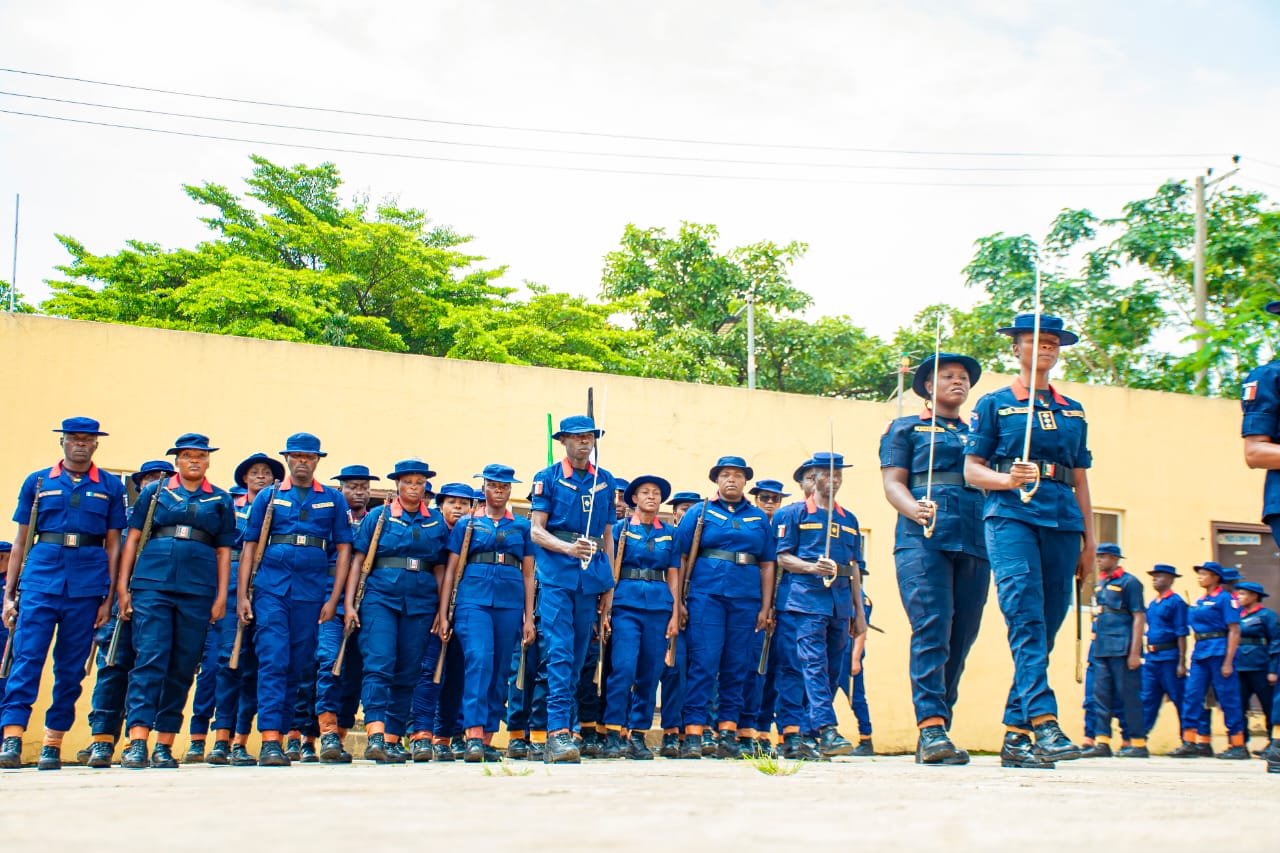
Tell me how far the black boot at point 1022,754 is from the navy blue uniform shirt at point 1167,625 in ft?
27.1

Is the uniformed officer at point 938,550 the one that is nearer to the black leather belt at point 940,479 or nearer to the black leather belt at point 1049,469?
the black leather belt at point 940,479

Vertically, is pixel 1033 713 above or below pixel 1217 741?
above

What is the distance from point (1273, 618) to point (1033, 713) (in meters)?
8.56

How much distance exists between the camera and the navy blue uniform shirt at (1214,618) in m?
13.3

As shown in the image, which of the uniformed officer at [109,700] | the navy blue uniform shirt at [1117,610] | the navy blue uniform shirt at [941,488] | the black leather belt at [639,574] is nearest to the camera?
the navy blue uniform shirt at [941,488]

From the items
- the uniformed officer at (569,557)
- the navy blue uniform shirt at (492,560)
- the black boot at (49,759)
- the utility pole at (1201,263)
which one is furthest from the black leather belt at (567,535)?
the utility pole at (1201,263)

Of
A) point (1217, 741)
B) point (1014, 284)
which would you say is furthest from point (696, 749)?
point (1014, 284)

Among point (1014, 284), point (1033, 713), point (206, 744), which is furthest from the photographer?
point (1014, 284)

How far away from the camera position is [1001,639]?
577 inches

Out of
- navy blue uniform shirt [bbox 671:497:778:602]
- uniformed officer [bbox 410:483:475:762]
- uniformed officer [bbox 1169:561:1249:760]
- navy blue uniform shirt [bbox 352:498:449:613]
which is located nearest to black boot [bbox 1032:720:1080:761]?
navy blue uniform shirt [bbox 671:497:778:602]

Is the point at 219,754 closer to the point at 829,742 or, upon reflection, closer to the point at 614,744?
the point at 614,744

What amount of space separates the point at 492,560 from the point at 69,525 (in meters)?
2.50

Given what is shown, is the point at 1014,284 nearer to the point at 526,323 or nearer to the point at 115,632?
the point at 526,323

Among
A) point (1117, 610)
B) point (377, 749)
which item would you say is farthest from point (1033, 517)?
point (1117, 610)
